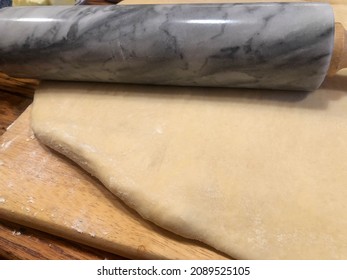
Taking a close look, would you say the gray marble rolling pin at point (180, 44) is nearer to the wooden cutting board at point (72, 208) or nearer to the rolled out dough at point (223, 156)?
the rolled out dough at point (223, 156)

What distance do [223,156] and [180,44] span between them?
0.31 meters

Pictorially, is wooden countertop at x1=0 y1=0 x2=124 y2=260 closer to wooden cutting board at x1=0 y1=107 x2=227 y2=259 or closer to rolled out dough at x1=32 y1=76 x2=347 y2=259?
wooden cutting board at x1=0 y1=107 x2=227 y2=259

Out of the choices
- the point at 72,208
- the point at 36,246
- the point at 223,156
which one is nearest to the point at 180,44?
the point at 223,156

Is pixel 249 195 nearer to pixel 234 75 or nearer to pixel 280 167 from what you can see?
pixel 280 167

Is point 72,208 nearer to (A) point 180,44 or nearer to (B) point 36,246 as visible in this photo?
(B) point 36,246

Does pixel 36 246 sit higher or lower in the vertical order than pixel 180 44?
lower

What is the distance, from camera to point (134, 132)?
90cm

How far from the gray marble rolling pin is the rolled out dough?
0.07 metres

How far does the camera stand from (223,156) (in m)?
0.83

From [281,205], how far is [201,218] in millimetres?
174

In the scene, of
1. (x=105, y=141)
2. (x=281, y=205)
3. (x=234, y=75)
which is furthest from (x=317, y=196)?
(x=105, y=141)

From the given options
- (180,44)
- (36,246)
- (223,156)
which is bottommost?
(36,246)

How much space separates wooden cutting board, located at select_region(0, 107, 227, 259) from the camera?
2.57 ft

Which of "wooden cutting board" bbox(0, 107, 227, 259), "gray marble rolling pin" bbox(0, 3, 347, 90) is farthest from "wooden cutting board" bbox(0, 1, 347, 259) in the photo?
"gray marble rolling pin" bbox(0, 3, 347, 90)
